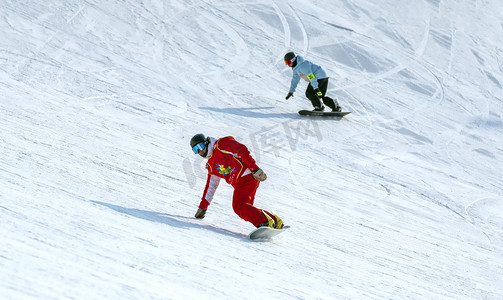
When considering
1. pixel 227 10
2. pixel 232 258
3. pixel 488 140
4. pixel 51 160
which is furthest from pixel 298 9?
pixel 232 258

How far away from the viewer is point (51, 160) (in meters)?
5.89

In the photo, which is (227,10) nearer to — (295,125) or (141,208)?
(295,125)

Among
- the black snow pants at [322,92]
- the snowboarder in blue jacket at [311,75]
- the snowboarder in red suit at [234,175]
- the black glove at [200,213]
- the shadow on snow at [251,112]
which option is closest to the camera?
the snowboarder in red suit at [234,175]

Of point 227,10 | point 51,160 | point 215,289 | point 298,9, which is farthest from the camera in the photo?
point 298,9

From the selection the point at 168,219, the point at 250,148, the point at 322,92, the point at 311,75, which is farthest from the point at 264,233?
the point at 322,92

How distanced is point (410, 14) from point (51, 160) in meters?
16.0

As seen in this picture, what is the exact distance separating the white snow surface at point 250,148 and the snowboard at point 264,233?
10 cm

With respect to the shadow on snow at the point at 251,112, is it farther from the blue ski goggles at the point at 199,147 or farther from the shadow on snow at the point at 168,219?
the shadow on snow at the point at 168,219

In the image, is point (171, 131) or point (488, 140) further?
point (488, 140)

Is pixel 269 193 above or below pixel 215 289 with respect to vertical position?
below

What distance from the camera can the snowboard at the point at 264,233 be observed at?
527 centimetres

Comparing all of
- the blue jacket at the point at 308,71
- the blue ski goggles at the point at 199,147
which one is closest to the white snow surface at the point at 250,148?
the blue ski goggles at the point at 199,147

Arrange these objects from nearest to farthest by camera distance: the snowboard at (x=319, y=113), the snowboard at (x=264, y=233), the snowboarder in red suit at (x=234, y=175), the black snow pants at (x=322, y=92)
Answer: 1. the snowboard at (x=264, y=233)
2. the snowboarder in red suit at (x=234, y=175)
3. the black snow pants at (x=322, y=92)
4. the snowboard at (x=319, y=113)

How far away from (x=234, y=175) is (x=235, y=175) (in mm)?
10
